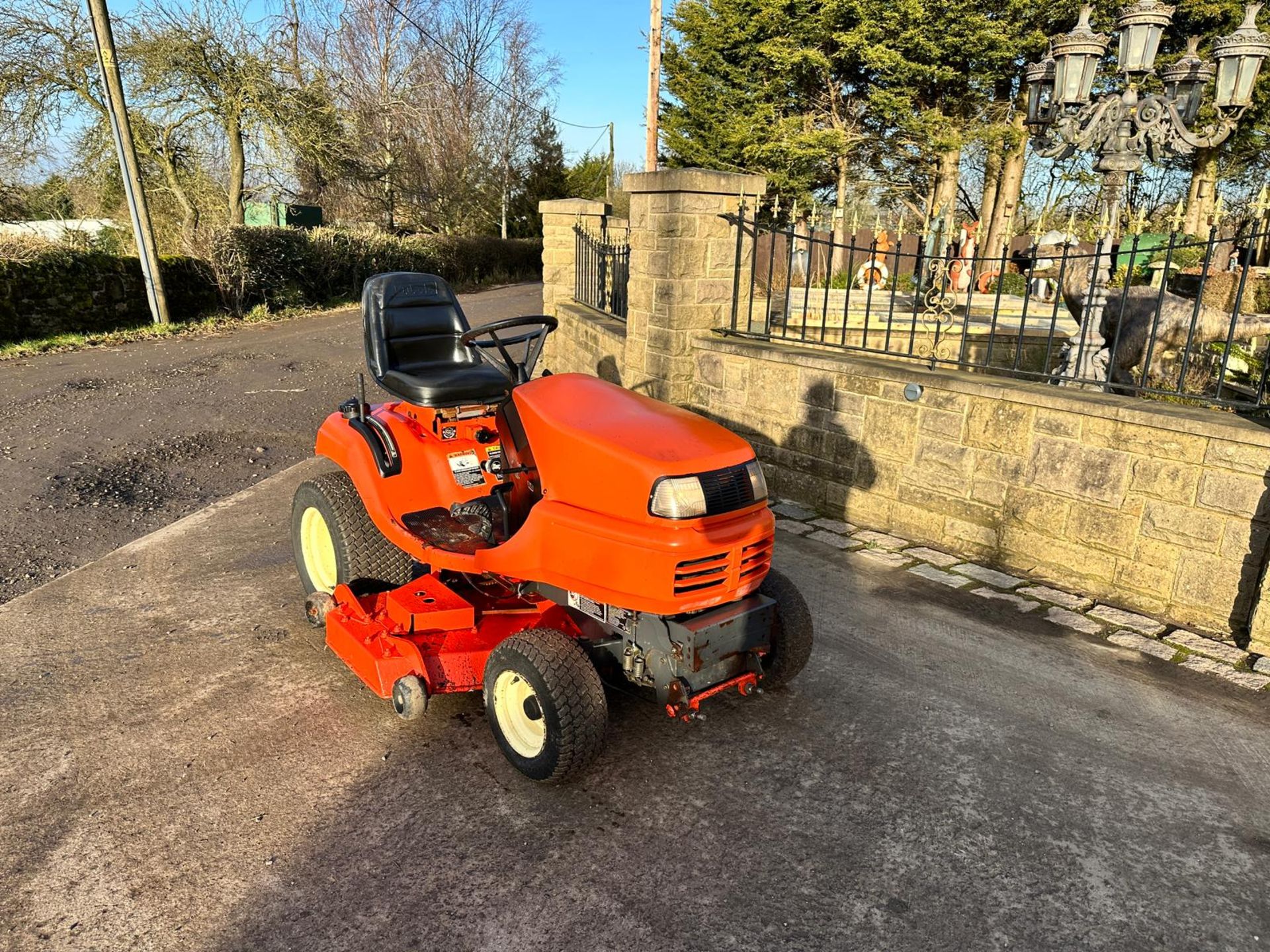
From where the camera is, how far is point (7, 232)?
1198 centimetres

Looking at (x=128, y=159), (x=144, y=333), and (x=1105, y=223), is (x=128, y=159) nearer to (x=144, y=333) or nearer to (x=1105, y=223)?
(x=144, y=333)

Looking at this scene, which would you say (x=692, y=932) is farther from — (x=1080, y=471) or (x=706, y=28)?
(x=706, y=28)

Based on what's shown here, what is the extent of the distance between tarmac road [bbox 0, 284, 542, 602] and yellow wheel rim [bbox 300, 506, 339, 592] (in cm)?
169

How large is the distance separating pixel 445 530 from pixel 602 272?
5.90m

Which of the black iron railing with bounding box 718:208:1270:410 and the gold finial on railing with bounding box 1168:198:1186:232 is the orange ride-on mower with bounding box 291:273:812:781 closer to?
the black iron railing with bounding box 718:208:1270:410

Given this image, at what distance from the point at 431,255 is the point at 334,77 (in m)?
5.49

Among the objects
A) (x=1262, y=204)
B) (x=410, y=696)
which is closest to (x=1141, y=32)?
(x=410, y=696)

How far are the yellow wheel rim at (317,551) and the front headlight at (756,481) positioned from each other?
7.20ft

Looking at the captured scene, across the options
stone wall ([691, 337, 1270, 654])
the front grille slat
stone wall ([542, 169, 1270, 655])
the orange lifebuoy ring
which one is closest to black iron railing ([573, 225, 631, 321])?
stone wall ([542, 169, 1270, 655])

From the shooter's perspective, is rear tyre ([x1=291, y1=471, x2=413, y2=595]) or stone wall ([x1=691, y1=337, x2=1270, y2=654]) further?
stone wall ([x1=691, y1=337, x2=1270, y2=654])

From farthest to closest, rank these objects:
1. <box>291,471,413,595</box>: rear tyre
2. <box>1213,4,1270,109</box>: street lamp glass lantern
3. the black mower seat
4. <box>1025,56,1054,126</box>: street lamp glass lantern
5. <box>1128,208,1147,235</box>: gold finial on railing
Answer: <box>1128,208,1147,235</box>: gold finial on railing, <box>1025,56,1054,126</box>: street lamp glass lantern, <box>1213,4,1270,109</box>: street lamp glass lantern, the black mower seat, <box>291,471,413,595</box>: rear tyre

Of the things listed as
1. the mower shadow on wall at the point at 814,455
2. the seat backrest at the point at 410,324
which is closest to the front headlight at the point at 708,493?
the seat backrest at the point at 410,324

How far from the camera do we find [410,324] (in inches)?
167

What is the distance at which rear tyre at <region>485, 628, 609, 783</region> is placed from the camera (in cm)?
264
